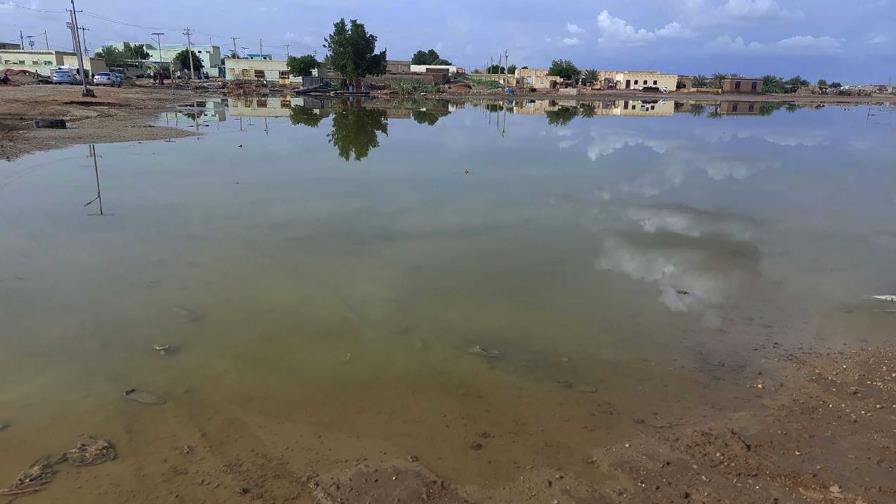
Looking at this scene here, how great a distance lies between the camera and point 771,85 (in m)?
102

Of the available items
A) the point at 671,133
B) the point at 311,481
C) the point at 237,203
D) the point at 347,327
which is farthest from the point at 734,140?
the point at 311,481

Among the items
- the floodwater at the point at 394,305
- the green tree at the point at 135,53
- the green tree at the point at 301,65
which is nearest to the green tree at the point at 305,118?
the floodwater at the point at 394,305

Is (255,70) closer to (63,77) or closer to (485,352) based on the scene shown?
(63,77)

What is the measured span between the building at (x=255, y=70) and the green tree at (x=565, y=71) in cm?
4508

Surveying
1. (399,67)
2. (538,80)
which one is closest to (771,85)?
(538,80)

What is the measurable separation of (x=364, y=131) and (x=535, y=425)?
994 inches

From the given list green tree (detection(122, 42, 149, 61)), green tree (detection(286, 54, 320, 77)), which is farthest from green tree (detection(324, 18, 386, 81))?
green tree (detection(122, 42, 149, 61))

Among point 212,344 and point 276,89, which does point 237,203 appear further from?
point 276,89

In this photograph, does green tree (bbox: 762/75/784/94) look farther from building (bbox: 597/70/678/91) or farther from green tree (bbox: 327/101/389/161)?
green tree (bbox: 327/101/389/161)

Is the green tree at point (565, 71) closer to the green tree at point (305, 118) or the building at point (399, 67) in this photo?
the building at point (399, 67)

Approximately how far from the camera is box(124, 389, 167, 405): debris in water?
5.15 metres

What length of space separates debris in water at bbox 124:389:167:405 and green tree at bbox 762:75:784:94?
115779 mm

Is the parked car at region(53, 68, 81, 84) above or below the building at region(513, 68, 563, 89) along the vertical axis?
below

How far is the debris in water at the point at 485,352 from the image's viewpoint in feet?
20.3
